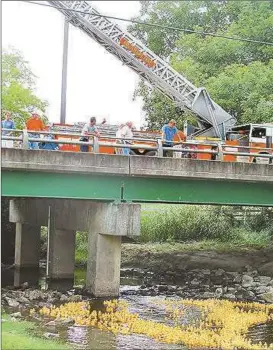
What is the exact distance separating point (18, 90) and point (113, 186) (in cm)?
1884

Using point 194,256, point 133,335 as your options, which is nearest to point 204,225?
point 194,256

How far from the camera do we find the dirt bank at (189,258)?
28.2 metres

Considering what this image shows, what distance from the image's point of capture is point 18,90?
36531 millimetres

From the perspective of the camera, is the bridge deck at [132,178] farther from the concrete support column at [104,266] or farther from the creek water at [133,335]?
the creek water at [133,335]

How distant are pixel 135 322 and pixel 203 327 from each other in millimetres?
1849

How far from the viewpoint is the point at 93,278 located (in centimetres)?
1967

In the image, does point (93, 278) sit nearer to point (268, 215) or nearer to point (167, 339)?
point (167, 339)

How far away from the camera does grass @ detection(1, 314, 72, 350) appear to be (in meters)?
12.1

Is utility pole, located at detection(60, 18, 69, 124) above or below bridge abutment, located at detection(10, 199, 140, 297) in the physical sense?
above

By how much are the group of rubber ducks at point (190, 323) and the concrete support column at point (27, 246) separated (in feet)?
31.2

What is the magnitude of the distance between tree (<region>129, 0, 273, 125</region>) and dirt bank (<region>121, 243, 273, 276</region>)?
7.91 m

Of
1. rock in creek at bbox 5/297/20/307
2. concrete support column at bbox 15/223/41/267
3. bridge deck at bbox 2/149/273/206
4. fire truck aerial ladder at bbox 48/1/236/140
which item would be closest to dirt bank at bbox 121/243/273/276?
concrete support column at bbox 15/223/41/267

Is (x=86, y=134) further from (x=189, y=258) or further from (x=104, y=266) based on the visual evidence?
(x=189, y=258)

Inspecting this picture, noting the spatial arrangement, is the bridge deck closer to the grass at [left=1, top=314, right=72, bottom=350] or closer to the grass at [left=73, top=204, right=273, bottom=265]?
the grass at [left=1, top=314, right=72, bottom=350]
